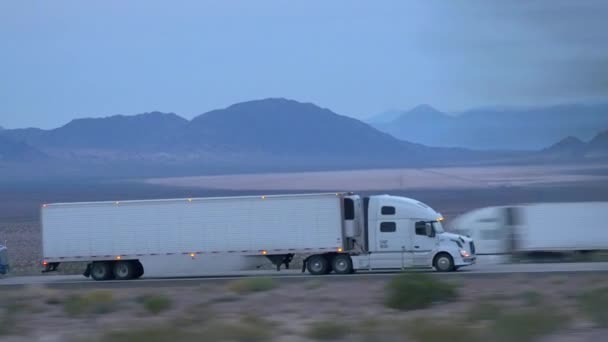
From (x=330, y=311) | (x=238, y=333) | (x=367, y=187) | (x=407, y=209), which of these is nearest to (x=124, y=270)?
(x=407, y=209)

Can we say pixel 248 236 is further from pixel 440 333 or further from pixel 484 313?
pixel 440 333

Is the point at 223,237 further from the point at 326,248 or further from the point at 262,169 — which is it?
the point at 262,169

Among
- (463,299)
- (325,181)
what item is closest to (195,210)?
(463,299)

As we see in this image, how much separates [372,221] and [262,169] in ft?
331

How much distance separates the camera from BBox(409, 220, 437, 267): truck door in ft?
120

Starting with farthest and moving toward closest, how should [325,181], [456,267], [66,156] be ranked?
1. [66,156]
2. [325,181]
3. [456,267]

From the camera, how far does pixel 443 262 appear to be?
119 ft

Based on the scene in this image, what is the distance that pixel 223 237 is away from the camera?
3759cm

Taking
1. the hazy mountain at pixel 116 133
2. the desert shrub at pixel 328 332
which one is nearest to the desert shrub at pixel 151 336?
the desert shrub at pixel 328 332

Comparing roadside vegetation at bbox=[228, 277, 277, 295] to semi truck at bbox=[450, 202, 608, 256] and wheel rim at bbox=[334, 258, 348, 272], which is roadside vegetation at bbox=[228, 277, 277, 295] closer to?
wheel rim at bbox=[334, 258, 348, 272]

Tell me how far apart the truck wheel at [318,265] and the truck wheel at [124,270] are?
22.3 ft

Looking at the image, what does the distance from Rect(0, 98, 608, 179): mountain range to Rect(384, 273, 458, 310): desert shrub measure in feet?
344

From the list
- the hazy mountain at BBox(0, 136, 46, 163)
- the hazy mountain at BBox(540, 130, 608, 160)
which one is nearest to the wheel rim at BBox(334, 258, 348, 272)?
the hazy mountain at BBox(540, 130, 608, 160)

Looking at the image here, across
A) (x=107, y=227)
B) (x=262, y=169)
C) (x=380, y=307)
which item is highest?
(x=262, y=169)
